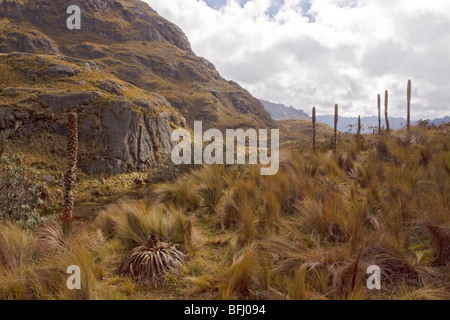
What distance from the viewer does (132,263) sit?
123 inches

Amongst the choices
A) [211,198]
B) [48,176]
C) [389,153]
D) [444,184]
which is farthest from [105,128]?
[444,184]

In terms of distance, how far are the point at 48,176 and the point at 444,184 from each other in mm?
24210

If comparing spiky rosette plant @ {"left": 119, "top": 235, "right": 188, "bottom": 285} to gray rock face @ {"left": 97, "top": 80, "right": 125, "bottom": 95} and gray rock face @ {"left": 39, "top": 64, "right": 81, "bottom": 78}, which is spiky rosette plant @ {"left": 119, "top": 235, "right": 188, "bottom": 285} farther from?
gray rock face @ {"left": 39, "top": 64, "right": 81, "bottom": 78}

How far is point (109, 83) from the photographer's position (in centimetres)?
3616

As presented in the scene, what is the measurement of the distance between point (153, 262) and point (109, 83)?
39135 mm

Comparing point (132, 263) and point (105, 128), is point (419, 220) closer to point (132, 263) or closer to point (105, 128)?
point (132, 263)

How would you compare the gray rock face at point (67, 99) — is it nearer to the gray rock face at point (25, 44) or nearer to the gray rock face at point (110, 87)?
the gray rock face at point (110, 87)

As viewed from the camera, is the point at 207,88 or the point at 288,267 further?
the point at 207,88

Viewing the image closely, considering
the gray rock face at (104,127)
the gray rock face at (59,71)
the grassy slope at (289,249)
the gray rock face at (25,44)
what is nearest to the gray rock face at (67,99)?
the gray rock face at (104,127)

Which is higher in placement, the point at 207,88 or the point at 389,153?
the point at 207,88

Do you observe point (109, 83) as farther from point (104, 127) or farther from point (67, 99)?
point (104, 127)

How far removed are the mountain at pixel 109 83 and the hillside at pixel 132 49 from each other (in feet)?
1.17

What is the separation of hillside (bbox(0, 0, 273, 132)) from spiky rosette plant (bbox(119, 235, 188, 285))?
78401 millimetres

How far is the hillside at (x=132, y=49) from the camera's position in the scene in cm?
7756
